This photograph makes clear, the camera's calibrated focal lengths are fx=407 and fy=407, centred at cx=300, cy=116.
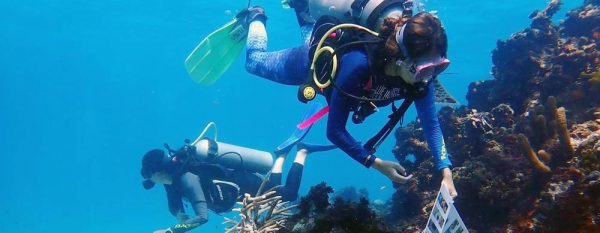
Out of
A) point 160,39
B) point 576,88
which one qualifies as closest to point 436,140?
point 576,88

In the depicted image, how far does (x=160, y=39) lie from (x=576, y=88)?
155 ft

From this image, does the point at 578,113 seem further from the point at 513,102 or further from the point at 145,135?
the point at 145,135

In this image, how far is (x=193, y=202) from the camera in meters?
7.79

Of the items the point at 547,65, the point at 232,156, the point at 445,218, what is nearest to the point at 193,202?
the point at 232,156

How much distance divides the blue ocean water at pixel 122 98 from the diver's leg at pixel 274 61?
21.8 feet

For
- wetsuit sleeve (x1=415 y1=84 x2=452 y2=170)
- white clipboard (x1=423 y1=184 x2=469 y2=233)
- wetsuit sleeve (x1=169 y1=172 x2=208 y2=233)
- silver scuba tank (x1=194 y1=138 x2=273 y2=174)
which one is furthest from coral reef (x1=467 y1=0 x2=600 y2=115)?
wetsuit sleeve (x1=169 y1=172 x2=208 y2=233)

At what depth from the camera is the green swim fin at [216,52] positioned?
30.9ft

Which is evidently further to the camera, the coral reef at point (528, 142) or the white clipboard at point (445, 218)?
the coral reef at point (528, 142)

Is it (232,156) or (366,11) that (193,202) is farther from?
(366,11)

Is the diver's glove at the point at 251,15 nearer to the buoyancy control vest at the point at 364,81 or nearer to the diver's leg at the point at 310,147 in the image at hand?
the diver's leg at the point at 310,147

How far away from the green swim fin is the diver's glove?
181 millimetres

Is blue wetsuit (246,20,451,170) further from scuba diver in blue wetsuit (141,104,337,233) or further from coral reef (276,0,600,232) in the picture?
scuba diver in blue wetsuit (141,104,337,233)

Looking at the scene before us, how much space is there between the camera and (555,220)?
3.98m

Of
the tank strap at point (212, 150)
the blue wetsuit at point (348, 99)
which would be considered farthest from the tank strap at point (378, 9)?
the tank strap at point (212, 150)
